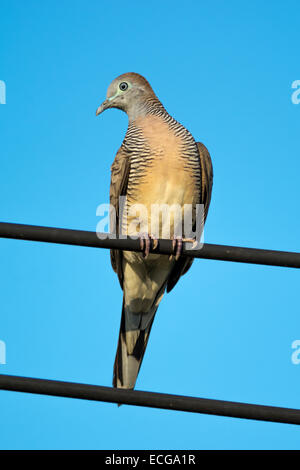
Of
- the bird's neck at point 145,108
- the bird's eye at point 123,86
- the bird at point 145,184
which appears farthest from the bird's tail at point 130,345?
the bird's eye at point 123,86

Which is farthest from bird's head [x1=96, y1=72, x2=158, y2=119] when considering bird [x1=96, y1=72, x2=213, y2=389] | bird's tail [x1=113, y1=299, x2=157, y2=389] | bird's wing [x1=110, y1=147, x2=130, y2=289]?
bird's tail [x1=113, y1=299, x2=157, y2=389]

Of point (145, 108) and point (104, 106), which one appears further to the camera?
point (104, 106)

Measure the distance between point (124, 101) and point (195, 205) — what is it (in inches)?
50.9

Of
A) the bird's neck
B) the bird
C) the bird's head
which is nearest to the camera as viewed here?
the bird

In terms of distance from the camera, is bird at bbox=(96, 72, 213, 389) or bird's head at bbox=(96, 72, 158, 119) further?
bird's head at bbox=(96, 72, 158, 119)

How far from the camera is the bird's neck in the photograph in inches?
218

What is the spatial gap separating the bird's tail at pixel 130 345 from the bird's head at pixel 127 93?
6.04 ft

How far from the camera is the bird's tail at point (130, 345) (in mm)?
4777

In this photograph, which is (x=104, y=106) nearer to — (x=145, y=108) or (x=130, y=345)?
(x=145, y=108)

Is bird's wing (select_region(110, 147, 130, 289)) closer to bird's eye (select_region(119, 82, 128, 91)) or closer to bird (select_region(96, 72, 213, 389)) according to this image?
bird (select_region(96, 72, 213, 389))

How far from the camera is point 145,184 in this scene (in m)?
4.96

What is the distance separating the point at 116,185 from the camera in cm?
514

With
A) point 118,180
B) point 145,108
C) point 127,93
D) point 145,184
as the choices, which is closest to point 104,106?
point 127,93

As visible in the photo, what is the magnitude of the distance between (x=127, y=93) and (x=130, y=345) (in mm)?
2338
